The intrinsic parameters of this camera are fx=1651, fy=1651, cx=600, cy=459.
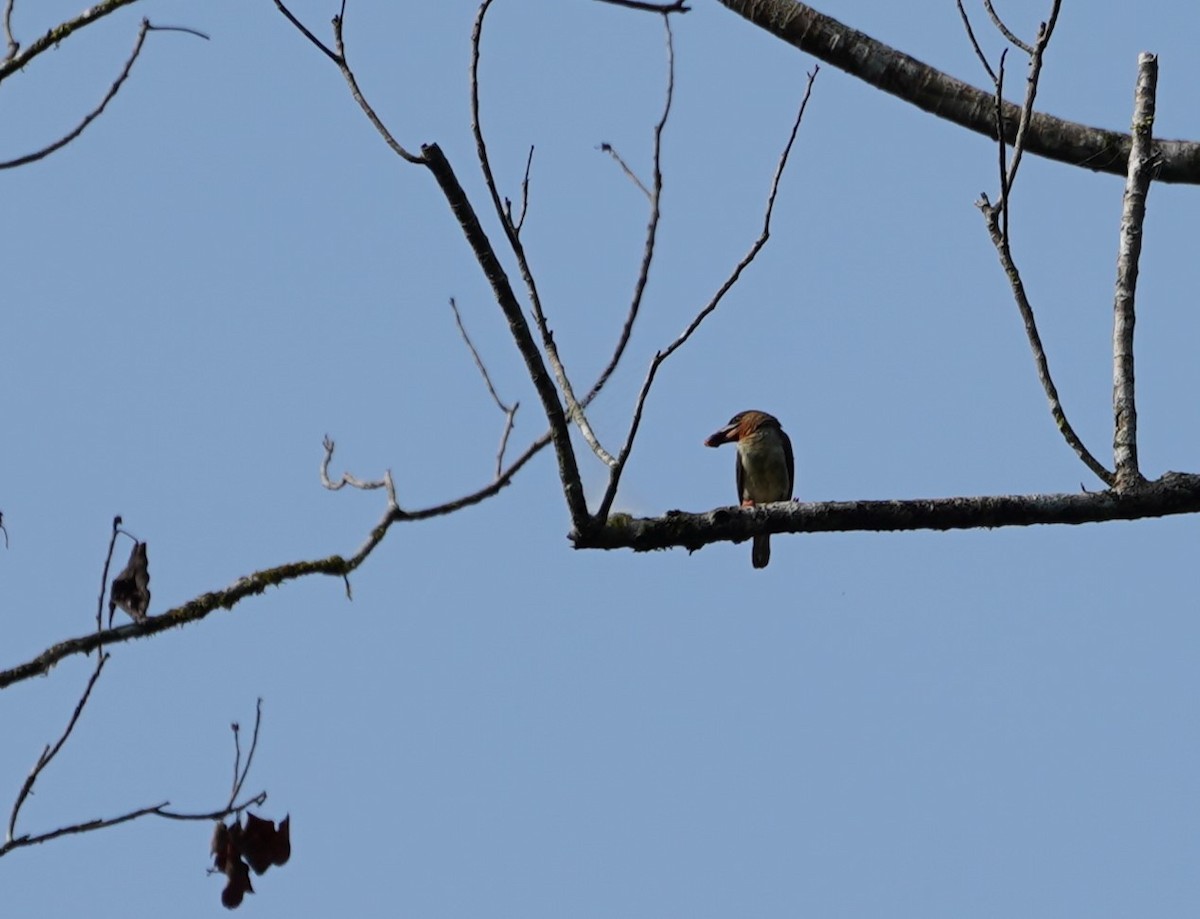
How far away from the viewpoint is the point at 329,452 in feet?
18.0

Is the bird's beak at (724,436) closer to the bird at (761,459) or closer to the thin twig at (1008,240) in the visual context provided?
the bird at (761,459)

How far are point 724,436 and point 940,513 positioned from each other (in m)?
5.97

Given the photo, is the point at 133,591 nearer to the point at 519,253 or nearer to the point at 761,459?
the point at 519,253

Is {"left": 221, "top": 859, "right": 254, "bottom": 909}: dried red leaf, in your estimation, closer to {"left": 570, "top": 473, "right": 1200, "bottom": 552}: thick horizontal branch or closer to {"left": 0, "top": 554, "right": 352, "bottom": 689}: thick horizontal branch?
{"left": 0, "top": 554, "right": 352, "bottom": 689}: thick horizontal branch

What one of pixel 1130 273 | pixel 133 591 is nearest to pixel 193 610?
pixel 133 591

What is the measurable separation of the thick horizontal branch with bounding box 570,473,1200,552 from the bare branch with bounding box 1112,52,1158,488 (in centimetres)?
8

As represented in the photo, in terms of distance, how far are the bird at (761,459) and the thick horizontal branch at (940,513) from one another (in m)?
5.92

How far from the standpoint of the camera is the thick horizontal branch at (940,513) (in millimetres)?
4391

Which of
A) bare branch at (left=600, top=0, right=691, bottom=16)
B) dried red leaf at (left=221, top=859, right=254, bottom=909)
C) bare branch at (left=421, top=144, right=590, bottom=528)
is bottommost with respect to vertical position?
dried red leaf at (left=221, top=859, right=254, bottom=909)

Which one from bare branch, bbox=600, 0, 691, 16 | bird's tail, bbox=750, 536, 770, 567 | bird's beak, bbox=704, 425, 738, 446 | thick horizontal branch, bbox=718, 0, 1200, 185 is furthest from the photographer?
bird's tail, bbox=750, 536, 770, 567

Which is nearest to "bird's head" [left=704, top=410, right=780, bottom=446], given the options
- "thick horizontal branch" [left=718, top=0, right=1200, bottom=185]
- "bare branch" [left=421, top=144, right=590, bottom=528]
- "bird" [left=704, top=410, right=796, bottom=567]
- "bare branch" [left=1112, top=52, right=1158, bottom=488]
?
"bird" [left=704, top=410, right=796, bottom=567]

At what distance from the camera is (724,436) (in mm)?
10414

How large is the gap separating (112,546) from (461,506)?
93cm

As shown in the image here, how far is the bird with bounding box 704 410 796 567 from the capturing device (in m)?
10.6
